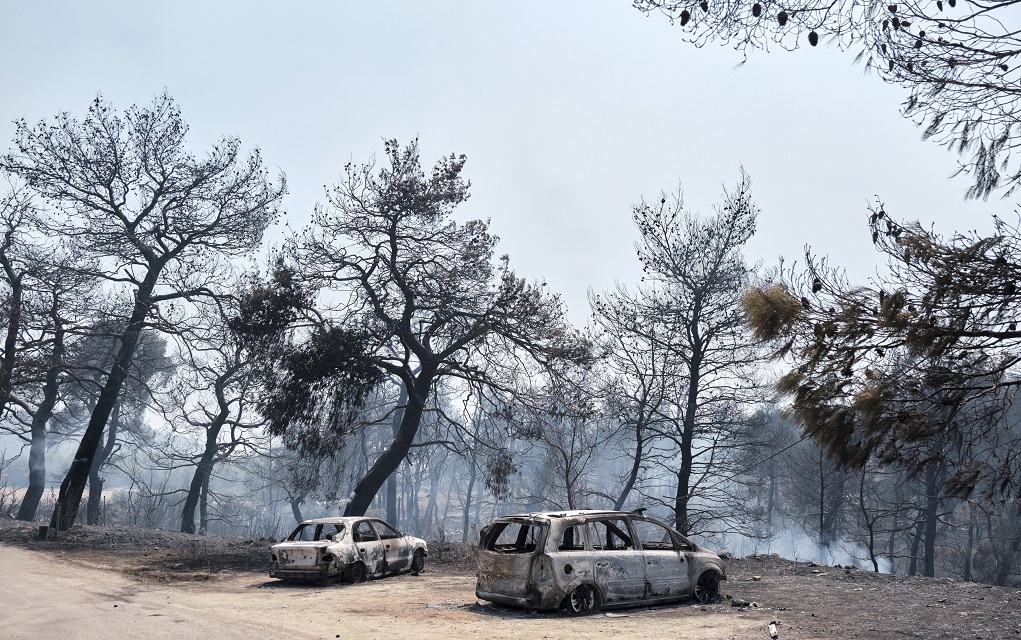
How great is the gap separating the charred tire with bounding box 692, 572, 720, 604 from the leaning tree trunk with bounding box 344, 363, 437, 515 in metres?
12.2

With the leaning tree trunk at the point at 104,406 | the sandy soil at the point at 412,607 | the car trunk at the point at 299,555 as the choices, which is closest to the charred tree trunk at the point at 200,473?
the leaning tree trunk at the point at 104,406

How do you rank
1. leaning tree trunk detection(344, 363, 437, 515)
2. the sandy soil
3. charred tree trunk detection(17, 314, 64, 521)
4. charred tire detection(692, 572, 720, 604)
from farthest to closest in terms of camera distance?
charred tree trunk detection(17, 314, 64, 521) < leaning tree trunk detection(344, 363, 437, 515) < charred tire detection(692, 572, 720, 604) < the sandy soil

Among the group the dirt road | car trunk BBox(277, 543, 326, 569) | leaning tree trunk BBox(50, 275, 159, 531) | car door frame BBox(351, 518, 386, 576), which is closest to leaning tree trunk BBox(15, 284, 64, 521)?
leaning tree trunk BBox(50, 275, 159, 531)

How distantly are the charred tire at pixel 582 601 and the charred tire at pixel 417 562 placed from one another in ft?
25.6

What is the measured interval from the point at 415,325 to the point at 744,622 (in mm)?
16297

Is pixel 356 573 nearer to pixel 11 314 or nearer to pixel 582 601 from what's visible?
pixel 582 601

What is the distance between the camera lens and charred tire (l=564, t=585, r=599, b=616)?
12.0 meters

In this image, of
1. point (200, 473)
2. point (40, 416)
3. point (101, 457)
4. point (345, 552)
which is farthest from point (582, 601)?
point (101, 457)

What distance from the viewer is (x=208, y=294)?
26328 millimetres

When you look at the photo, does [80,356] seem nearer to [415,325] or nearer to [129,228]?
[129,228]

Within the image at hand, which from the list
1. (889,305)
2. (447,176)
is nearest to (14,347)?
(447,176)

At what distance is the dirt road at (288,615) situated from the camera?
32.4 ft

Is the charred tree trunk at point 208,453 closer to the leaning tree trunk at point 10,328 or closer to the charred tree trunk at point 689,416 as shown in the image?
the leaning tree trunk at point 10,328

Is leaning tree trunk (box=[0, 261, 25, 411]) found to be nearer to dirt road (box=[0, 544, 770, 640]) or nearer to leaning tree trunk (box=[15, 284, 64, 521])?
leaning tree trunk (box=[15, 284, 64, 521])
